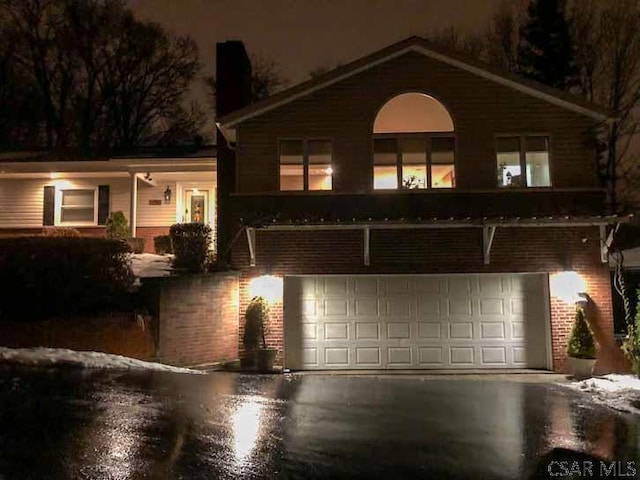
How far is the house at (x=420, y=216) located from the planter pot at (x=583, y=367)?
0.67 meters

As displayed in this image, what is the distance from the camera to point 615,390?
10.3m

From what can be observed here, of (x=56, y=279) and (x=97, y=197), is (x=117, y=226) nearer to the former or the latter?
(x=97, y=197)

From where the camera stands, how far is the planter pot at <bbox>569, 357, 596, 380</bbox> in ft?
40.2

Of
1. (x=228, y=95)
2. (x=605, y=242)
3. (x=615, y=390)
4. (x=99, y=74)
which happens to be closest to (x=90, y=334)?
(x=228, y=95)

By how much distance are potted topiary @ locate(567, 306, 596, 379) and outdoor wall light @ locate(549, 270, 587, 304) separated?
2.39 feet

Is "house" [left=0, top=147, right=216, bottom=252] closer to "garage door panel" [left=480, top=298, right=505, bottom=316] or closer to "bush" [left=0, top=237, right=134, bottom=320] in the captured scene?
"bush" [left=0, top=237, right=134, bottom=320]

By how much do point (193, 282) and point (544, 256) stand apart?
8.13 m

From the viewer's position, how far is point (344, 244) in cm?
1376

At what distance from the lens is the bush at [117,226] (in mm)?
18016

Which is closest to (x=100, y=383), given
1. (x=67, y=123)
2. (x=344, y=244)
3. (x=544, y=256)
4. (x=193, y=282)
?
(x=193, y=282)

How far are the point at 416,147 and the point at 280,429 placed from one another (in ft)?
29.4

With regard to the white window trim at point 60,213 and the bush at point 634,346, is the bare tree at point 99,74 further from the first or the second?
the bush at point 634,346

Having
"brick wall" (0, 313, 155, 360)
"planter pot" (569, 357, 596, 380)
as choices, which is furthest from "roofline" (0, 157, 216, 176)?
"planter pot" (569, 357, 596, 380)

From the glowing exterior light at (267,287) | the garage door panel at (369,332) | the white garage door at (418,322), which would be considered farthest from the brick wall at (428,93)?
the garage door panel at (369,332)
